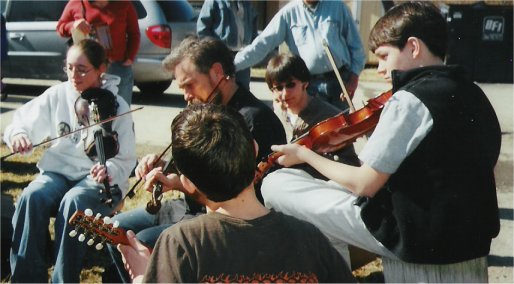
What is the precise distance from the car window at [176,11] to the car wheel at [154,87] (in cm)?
108

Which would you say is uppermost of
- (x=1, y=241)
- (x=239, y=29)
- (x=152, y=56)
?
(x=239, y=29)

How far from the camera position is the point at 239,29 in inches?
219

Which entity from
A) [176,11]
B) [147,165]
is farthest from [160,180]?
[176,11]

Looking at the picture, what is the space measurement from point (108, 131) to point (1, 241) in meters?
0.79

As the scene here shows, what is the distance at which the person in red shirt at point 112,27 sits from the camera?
514cm

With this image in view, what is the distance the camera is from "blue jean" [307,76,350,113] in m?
4.69

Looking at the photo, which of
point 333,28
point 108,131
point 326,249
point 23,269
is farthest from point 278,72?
point 326,249

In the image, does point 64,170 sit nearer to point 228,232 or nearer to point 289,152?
point 289,152

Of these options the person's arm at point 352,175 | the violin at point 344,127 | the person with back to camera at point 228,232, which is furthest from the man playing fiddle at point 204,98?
the person with back to camera at point 228,232

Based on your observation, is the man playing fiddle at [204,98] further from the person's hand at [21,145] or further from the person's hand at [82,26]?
the person's hand at [82,26]

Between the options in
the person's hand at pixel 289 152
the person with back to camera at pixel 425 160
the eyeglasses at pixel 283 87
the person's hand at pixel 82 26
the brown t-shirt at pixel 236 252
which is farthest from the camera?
the person's hand at pixel 82 26

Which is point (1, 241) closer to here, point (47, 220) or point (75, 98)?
point (47, 220)

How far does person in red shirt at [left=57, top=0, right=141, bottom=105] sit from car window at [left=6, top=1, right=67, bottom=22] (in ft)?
10.3

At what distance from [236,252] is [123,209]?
2.85 m
